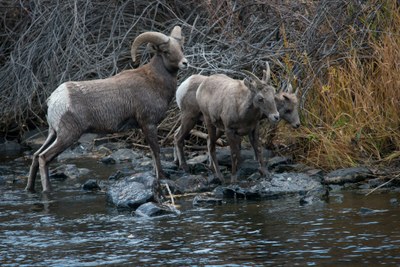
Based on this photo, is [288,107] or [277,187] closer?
[277,187]

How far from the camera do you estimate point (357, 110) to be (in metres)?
11.1

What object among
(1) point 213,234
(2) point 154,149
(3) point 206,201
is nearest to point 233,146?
(2) point 154,149

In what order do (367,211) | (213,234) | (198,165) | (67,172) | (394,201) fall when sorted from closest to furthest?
(213,234), (367,211), (394,201), (198,165), (67,172)

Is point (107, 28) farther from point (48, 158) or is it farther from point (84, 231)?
point (84, 231)

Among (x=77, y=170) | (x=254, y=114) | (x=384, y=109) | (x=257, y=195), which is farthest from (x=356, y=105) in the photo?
(x=77, y=170)

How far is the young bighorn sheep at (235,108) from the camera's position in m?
10.6

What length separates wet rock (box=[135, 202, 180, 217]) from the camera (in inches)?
359

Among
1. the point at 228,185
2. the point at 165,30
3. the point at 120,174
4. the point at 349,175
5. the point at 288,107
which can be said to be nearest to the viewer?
the point at 349,175

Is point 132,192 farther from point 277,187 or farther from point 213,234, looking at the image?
point 213,234

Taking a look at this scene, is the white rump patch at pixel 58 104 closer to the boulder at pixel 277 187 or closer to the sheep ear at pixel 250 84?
the sheep ear at pixel 250 84

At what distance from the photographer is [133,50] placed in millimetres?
11570

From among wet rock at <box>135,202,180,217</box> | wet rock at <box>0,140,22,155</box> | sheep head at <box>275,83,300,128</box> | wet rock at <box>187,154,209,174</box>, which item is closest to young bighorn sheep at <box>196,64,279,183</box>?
sheep head at <box>275,83,300,128</box>

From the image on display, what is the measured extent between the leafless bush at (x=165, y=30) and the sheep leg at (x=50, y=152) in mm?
2619

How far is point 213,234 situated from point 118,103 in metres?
3.81
